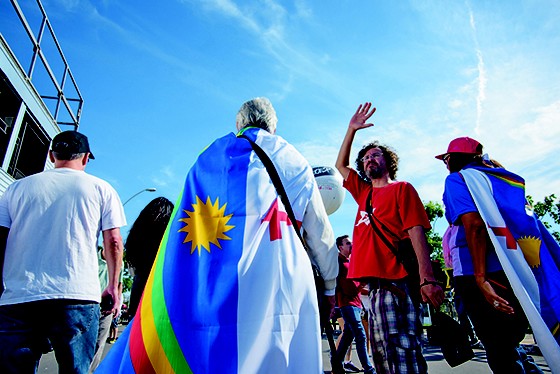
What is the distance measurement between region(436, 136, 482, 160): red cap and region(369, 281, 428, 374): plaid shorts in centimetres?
111

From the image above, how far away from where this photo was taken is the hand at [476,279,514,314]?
2.11 metres

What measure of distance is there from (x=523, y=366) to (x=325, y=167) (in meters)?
4.80

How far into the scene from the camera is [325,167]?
6.68 m

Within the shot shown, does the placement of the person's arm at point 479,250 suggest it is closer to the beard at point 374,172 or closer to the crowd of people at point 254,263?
the crowd of people at point 254,263

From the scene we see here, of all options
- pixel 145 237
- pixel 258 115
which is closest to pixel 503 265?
pixel 258 115

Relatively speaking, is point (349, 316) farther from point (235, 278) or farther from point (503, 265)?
point (235, 278)

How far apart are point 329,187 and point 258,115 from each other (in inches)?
167

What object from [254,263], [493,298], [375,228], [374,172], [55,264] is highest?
[374,172]

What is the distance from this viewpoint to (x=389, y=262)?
97.7 inches

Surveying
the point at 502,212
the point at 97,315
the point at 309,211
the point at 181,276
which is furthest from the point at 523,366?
the point at 97,315

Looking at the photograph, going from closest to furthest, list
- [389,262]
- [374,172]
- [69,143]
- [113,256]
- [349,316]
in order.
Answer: [389,262] < [113,256] < [69,143] < [374,172] < [349,316]

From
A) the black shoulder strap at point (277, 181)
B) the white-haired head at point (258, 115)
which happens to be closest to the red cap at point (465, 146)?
the white-haired head at point (258, 115)

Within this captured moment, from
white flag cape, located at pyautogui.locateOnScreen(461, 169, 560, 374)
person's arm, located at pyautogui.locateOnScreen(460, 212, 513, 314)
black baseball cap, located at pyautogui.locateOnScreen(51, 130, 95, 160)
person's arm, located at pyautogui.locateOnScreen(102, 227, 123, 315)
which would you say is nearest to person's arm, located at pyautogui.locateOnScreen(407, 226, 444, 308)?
person's arm, located at pyautogui.locateOnScreen(460, 212, 513, 314)

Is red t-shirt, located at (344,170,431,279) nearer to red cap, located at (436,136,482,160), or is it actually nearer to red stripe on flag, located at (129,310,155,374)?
red cap, located at (436,136,482,160)
